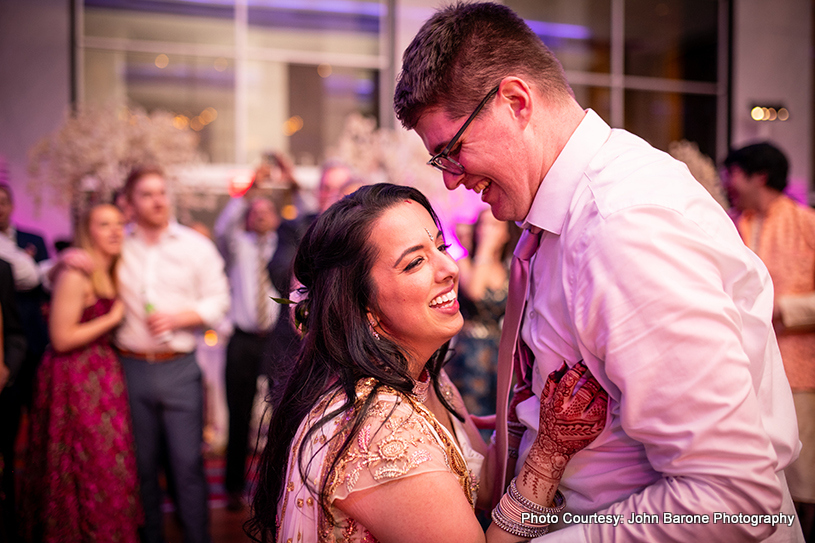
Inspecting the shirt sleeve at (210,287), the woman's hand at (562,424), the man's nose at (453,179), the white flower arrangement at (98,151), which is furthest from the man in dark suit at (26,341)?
the woman's hand at (562,424)

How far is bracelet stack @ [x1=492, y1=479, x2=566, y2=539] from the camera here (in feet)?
3.98

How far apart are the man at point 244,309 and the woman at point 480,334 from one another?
123cm

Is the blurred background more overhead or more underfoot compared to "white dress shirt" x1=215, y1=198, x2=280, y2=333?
more overhead

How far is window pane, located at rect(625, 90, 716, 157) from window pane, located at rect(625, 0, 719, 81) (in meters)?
0.28

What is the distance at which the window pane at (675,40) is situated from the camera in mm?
7613

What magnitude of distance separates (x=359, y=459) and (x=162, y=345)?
7.56 ft

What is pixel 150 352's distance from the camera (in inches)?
124

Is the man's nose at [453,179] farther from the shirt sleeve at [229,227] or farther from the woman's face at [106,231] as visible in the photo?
the shirt sleeve at [229,227]

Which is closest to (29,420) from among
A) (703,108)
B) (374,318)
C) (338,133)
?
(374,318)

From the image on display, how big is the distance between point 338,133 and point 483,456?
5600 mm

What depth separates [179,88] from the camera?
6168 mm

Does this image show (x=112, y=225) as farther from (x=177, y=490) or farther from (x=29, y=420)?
(x=177, y=490)

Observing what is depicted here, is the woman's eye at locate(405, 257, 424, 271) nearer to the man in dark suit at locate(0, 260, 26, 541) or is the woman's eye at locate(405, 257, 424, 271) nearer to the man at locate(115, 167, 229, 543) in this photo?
the man at locate(115, 167, 229, 543)

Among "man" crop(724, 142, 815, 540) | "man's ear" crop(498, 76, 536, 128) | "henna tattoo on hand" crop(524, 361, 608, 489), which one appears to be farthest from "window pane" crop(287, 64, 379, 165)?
"henna tattoo on hand" crop(524, 361, 608, 489)
